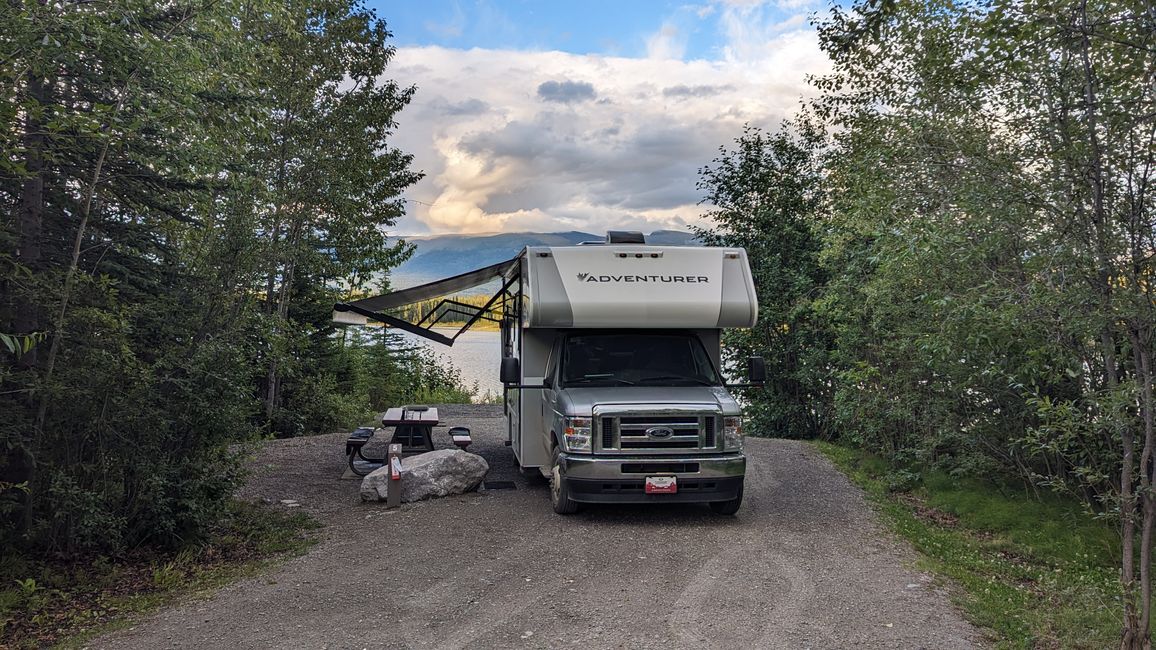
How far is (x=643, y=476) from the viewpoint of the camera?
8703 millimetres

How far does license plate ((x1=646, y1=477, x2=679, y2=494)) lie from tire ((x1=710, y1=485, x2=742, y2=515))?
2.33ft

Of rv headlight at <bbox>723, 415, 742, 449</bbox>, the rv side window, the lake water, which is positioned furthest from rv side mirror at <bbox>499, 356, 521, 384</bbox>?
the lake water

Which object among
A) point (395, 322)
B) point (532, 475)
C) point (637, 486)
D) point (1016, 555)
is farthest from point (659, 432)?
point (395, 322)

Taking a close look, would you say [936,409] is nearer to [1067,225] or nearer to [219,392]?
[1067,225]

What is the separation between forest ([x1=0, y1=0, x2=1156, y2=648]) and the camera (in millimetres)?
5035

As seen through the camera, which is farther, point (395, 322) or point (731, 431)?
point (395, 322)

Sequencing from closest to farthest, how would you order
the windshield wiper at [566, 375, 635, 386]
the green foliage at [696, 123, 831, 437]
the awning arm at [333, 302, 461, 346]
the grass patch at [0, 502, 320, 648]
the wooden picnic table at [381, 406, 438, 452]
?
the grass patch at [0, 502, 320, 648]
the windshield wiper at [566, 375, 635, 386]
the wooden picnic table at [381, 406, 438, 452]
the awning arm at [333, 302, 461, 346]
the green foliage at [696, 123, 831, 437]

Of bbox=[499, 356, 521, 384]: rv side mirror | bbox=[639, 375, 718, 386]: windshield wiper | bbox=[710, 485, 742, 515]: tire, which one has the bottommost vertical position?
bbox=[710, 485, 742, 515]: tire

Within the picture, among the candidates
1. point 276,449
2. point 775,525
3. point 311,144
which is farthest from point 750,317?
point 311,144

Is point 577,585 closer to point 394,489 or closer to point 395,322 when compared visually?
point 394,489

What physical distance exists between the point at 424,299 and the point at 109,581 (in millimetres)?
6835

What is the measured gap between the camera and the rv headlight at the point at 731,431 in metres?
8.87

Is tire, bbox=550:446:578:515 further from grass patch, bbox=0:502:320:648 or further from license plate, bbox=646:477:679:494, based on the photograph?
grass patch, bbox=0:502:320:648

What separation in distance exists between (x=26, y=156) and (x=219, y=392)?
2494mm
